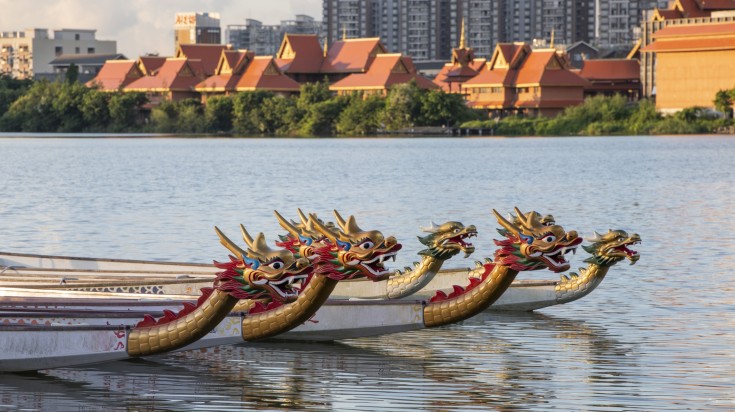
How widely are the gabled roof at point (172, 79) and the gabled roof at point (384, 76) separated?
40.2 feet

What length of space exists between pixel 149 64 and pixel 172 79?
9140 millimetres

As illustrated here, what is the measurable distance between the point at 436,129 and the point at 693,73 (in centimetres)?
1811

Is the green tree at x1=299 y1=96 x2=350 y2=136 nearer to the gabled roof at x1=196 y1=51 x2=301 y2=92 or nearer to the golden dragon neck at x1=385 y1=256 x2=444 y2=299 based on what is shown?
the gabled roof at x1=196 y1=51 x2=301 y2=92

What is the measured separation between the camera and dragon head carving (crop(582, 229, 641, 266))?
56.0 ft

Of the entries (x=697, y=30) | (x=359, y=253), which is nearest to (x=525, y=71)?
(x=697, y=30)

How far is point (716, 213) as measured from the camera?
3828cm

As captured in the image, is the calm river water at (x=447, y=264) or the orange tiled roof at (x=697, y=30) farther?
the orange tiled roof at (x=697, y=30)

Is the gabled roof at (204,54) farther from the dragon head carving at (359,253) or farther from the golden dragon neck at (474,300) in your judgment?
the dragon head carving at (359,253)

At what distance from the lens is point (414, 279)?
711 inches

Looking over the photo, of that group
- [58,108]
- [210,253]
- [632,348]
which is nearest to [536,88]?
[58,108]

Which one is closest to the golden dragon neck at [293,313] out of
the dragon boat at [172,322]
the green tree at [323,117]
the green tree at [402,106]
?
the dragon boat at [172,322]

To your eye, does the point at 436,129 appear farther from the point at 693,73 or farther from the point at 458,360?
the point at 458,360

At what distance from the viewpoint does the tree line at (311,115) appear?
105 m

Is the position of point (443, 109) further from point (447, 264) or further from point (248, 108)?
point (447, 264)
